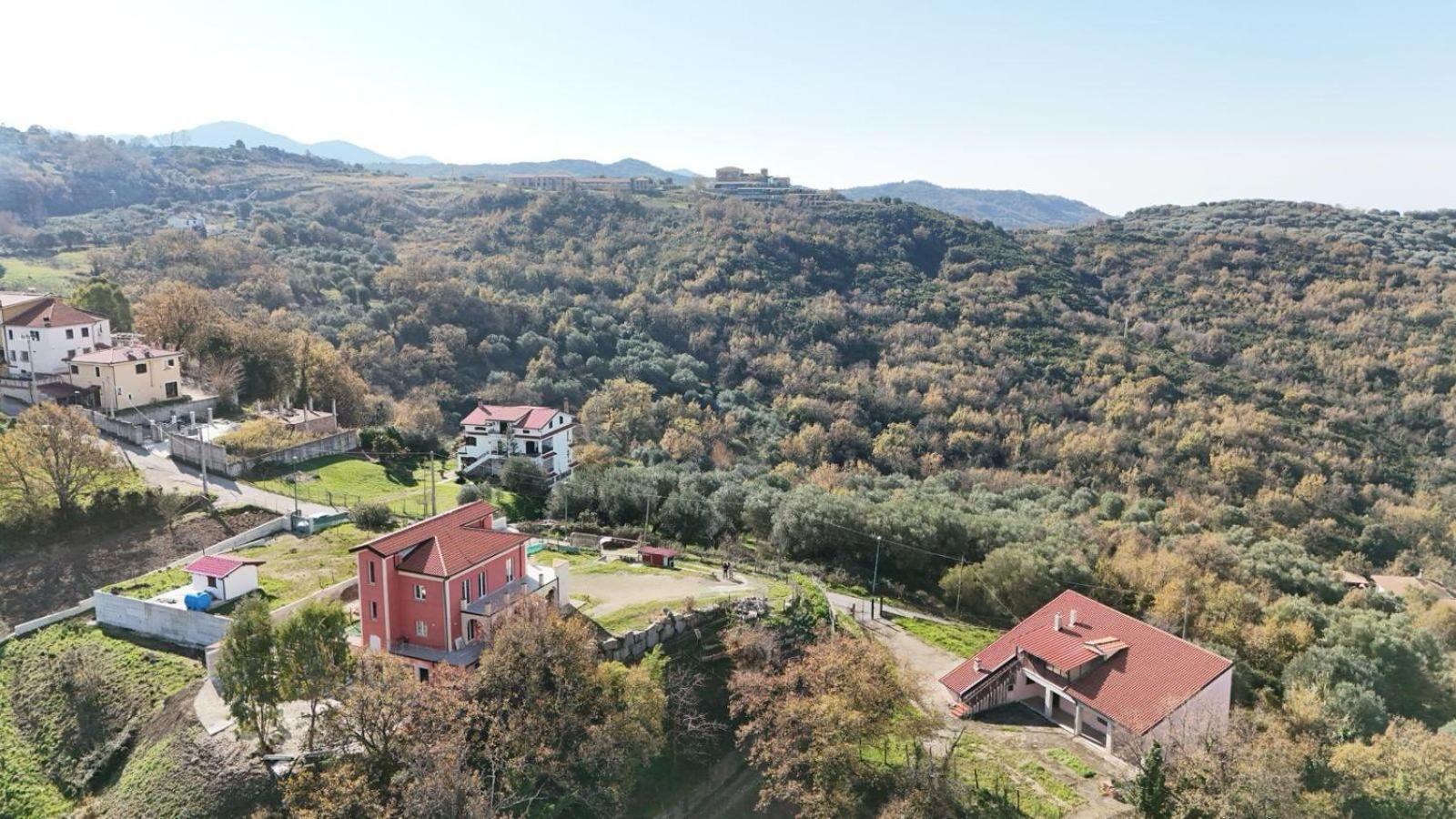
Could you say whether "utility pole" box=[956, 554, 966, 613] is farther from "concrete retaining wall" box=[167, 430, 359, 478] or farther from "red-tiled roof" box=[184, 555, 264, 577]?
"concrete retaining wall" box=[167, 430, 359, 478]

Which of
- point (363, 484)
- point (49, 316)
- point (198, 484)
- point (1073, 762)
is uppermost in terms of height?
point (49, 316)

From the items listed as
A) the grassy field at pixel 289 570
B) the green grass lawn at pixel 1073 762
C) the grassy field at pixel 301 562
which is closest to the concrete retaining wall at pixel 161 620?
the grassy field at pixel 289 570

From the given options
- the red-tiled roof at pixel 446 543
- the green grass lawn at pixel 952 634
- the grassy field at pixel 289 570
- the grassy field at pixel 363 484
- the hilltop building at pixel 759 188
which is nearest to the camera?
the red-tiled roof at pixel 446 543

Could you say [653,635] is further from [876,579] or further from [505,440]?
[505,440]

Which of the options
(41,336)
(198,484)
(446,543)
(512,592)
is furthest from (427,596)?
(41,336)

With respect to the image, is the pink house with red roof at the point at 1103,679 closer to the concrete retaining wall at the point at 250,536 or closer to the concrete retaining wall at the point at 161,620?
the concrete retaining wall at the point at 161,620

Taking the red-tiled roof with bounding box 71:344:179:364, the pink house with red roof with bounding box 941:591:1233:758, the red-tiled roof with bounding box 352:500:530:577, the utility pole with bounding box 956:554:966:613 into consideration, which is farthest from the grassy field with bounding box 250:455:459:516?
the pink house with red roof with bounding box 941:591:1233:758

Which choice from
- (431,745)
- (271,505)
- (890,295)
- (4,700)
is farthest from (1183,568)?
(890,295)
